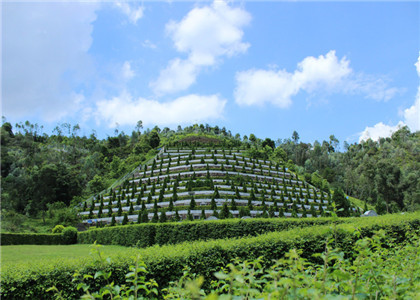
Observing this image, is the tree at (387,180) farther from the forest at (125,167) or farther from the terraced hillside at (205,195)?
the terraced hillside at (205,195)

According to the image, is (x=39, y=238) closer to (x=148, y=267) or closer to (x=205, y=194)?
(x=205, y=194)

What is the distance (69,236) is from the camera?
87.0ft

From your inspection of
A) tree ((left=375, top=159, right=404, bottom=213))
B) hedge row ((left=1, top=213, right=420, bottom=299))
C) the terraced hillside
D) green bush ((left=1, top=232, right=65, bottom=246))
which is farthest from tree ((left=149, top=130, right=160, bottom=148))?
hedge row ((left=1, top=213, right=420, bottom=299))

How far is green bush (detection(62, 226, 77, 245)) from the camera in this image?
2626cm

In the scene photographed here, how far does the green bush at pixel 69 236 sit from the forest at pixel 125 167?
261 inches

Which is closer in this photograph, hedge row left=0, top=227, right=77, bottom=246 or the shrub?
the shrub

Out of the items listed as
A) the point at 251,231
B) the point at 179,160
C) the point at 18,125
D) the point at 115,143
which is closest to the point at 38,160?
the point at 115,143

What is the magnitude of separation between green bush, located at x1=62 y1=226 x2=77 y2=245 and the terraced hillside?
2582 millimetres

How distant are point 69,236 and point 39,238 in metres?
2.53

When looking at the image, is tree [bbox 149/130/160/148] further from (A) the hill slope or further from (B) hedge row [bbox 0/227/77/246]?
(B) hedge row [bbox 0/227/77/246]

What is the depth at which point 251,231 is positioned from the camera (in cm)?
1465

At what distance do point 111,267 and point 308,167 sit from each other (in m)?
81.2

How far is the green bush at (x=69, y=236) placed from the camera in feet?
86.2

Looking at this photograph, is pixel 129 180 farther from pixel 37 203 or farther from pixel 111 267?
pixel 111 267
